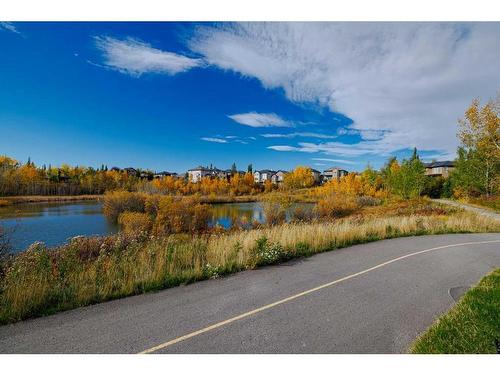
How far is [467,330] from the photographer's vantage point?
4141 mm

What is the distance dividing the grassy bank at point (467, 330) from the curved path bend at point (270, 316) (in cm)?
25

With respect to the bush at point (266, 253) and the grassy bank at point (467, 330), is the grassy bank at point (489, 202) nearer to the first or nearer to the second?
the grassy bank at point (467, 330)

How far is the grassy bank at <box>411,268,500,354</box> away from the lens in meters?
3.75

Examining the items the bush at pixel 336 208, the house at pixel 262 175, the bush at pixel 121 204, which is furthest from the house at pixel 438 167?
the bush at pixel 121 204

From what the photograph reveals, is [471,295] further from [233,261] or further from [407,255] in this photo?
[233,261]

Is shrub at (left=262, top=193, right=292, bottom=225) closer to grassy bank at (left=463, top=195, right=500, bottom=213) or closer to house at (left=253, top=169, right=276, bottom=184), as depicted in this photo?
grassy bank at (left=463, top=195, right=500, bottom=213)

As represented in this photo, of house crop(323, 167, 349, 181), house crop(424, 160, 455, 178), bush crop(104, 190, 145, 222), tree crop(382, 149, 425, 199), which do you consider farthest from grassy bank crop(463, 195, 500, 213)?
house crop(323, 167, 349, 181)

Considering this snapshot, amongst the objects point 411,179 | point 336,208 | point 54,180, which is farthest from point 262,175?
point 336,208

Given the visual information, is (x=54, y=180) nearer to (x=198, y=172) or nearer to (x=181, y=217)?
(x=198, y=172)

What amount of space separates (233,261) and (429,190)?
58840 mm

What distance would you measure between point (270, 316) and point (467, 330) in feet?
10.3

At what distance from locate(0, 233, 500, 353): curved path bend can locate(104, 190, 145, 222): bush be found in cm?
3143

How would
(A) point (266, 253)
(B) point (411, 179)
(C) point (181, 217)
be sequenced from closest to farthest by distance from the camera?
(A) point (266, 253)
(C) point (181, 217)
(B) point (411, 179)

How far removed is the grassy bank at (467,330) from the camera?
12.3ft
